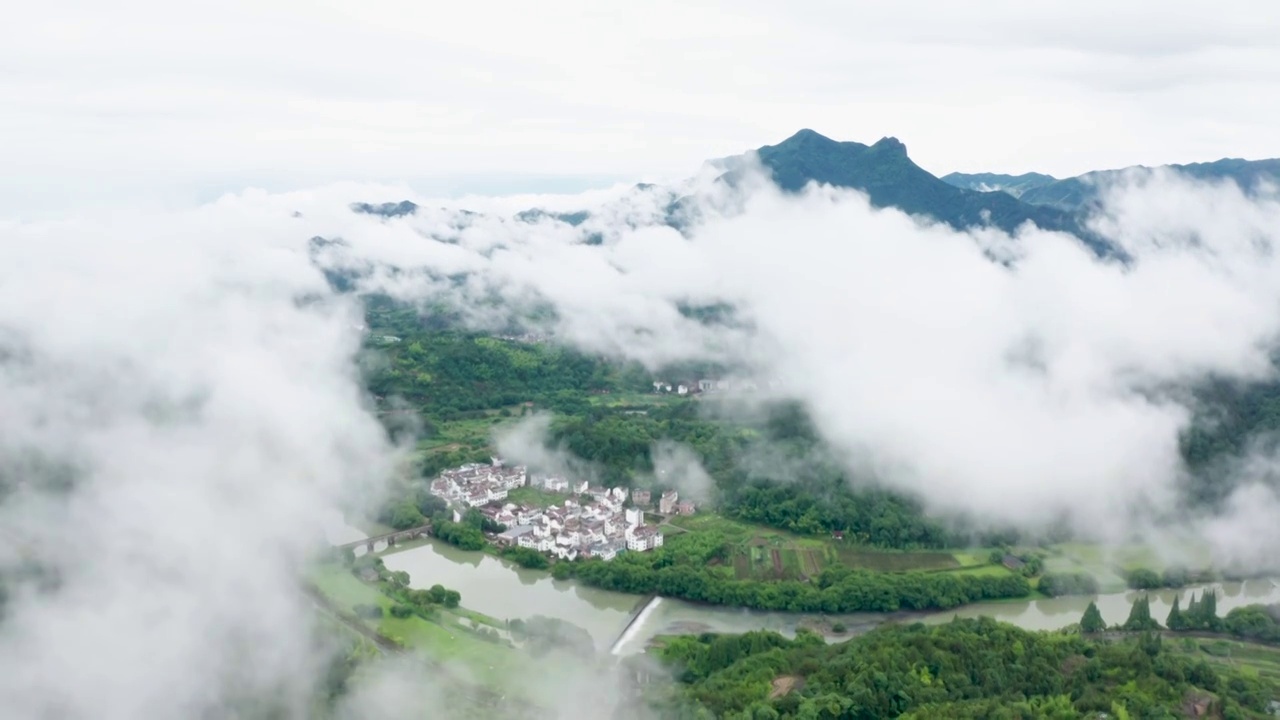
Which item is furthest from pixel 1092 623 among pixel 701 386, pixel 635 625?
pixel 701 386

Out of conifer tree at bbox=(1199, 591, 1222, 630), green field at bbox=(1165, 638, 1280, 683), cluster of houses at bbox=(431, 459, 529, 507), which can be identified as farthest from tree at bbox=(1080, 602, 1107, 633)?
cluster of houses at bbox=(431, 459, 529, 507)

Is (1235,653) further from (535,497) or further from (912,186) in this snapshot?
(912,186)

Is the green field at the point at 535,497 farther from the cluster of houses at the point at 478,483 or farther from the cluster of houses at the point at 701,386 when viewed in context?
the cluster of houses at the point at 701,386

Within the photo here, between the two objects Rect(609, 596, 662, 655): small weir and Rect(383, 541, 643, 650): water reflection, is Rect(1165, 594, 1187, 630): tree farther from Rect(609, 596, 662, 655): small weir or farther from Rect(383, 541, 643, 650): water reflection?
Rect(383, 541, 643, 650): water reflection

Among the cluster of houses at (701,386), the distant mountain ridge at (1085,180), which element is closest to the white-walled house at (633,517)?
the cluster of houses at (701,386)

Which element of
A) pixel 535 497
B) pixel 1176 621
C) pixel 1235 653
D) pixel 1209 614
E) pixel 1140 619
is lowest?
pixel 535 497

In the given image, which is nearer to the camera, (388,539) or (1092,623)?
(1092,623)

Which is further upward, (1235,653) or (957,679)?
(957,679)
